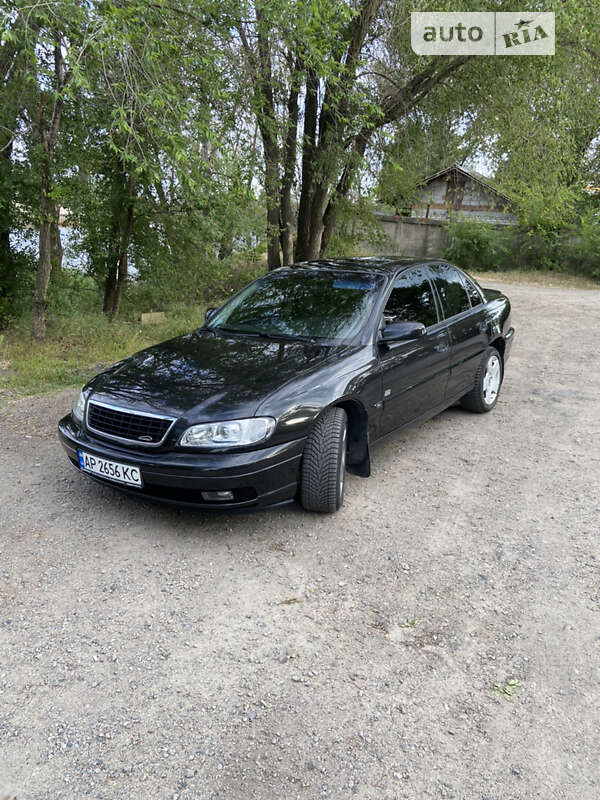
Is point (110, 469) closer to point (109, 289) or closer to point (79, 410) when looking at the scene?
point (79, 410)

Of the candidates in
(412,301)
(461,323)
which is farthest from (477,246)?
(412,301)

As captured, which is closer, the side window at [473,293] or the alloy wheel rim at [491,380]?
the side window at [473,293]

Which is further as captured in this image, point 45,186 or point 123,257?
point 123,257

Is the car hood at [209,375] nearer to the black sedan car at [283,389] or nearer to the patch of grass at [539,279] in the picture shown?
the black sedan car at [283,389]

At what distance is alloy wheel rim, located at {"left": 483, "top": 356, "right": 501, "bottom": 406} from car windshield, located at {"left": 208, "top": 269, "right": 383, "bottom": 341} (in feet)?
6.30

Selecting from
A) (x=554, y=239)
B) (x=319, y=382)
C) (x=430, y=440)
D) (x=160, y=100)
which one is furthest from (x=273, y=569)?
(x=554, y=239)

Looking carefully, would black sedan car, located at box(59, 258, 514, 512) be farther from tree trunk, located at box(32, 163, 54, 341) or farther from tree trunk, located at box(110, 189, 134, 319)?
tree trunk, located at box(110, 189, 134, 319)

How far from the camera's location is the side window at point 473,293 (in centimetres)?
574

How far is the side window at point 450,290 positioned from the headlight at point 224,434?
2516 millimetres

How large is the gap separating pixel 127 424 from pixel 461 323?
316 cm

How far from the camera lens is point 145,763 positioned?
2.09m

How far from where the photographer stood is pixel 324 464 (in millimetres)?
3625

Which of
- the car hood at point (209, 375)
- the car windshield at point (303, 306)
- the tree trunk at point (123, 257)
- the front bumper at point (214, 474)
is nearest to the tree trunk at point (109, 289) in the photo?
the tree trunk at point (123, 257)

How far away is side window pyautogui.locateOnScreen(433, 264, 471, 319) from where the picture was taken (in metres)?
5.21
